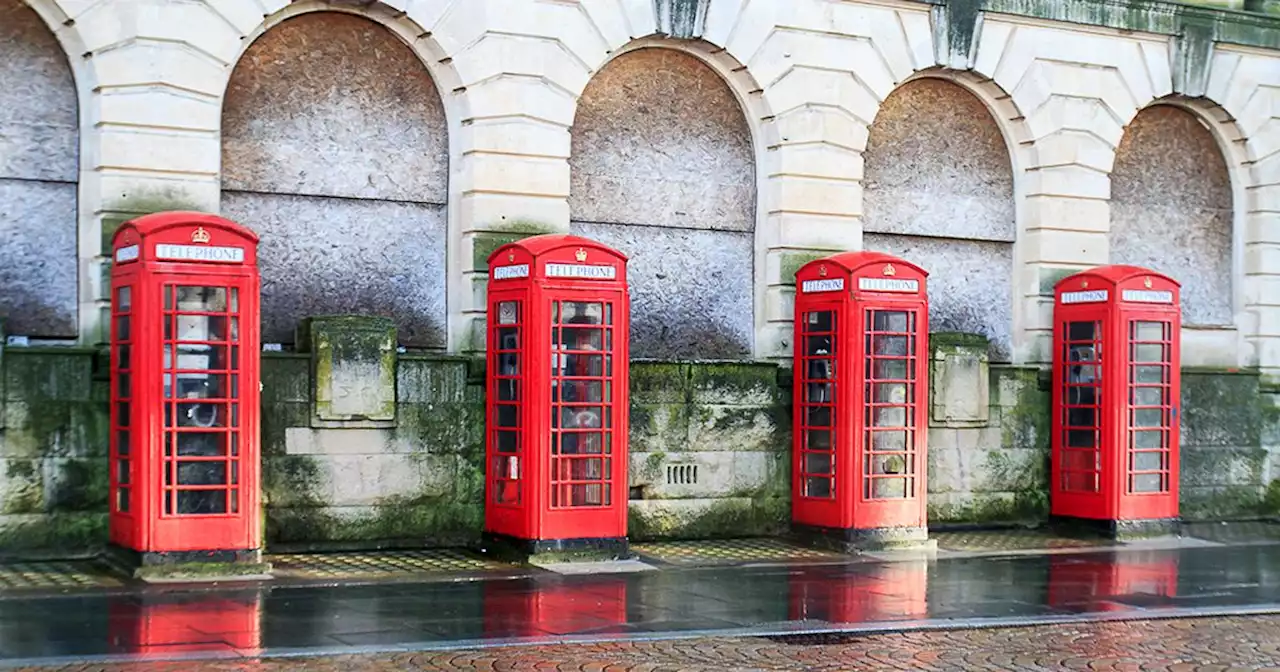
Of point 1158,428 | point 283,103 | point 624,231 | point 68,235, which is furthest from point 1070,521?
point 68,235

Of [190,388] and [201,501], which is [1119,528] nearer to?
[201,501]

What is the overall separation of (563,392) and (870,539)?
321 cm

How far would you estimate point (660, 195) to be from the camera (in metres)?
16.8

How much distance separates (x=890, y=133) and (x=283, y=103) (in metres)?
6.18

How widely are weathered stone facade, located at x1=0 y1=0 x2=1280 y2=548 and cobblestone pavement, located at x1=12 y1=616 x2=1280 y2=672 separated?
4.83m

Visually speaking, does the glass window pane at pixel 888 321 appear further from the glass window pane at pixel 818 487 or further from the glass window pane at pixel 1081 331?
the glass window pane at pixel 1081 331

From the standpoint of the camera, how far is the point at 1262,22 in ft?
63.0

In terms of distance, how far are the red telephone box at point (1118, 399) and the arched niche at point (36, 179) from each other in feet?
30.8

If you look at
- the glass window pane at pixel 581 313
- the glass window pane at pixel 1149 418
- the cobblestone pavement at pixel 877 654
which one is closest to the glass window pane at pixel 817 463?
the glass window pane at pixel 581 313

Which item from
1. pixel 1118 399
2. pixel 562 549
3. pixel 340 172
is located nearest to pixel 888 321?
pixel 1118 399

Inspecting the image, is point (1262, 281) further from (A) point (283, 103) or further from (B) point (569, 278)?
(A) point (283, 103)

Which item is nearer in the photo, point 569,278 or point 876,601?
point 876,601

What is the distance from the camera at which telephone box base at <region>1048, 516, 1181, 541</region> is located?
680 inches

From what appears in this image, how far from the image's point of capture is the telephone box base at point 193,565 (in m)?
12.8
